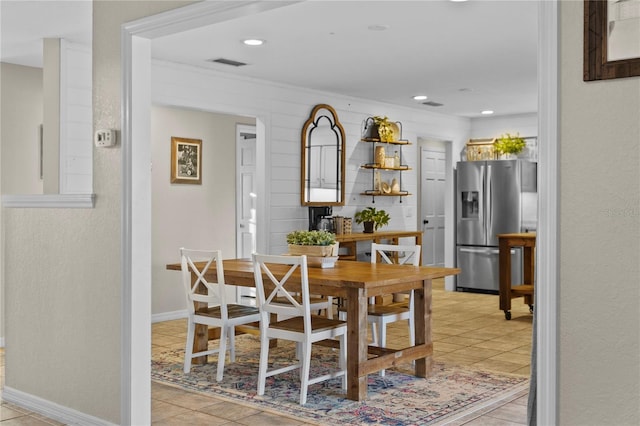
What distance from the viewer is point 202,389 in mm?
4418

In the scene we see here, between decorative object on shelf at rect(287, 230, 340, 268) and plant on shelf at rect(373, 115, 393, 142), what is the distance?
3327 mm

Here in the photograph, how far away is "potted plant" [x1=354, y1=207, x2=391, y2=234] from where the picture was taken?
7.83 meters

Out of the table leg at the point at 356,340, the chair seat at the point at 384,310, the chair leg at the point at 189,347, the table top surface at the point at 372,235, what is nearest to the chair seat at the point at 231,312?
the chair leg at the point at 189,347

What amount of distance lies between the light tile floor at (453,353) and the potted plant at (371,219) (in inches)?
46.0

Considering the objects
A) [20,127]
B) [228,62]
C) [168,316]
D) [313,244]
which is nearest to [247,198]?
[168,316]

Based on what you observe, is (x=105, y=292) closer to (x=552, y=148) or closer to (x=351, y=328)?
(x=351, y=328)

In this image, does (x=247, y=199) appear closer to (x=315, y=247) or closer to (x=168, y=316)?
(x=168, y=316)

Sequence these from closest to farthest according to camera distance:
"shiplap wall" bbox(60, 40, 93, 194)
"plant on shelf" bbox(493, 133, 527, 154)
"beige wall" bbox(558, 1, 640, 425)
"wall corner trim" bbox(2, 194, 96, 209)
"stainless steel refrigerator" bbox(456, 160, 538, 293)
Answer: "beige wall" bbox(558, 1, 640, 425) < "wall corner trim" bbox(2, 194, 96, 209) < "shiplap wall" bbox(60, 40, 93, 194) < "stainless steel refrigerator" bbox(456, 160, 538, 293) < "plant on shelf" bbox(493, 133, 527, 154)

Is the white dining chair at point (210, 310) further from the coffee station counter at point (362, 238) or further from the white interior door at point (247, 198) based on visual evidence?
the white interior door at point (247, 198)

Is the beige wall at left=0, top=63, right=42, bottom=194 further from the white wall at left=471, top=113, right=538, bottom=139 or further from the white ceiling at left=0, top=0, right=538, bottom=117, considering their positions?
the white wall at left=471, top=113, right=538, bottom=139

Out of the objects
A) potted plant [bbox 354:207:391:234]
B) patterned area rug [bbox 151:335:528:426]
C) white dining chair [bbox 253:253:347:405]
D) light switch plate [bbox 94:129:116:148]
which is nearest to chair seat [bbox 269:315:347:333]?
white dining chair [bbox 253:253:347:405]

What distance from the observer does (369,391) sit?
4.36m

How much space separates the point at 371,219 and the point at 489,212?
6.59 ft

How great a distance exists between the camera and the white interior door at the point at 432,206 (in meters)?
10.8
